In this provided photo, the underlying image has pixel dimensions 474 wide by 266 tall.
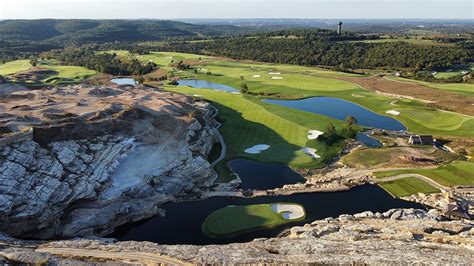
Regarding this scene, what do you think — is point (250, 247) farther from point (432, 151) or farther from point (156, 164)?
point (432, 151)

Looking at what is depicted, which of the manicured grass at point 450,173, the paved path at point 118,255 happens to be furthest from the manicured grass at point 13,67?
the manicured grass at point 450,173

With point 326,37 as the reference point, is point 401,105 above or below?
below

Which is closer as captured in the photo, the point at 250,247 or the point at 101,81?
the point at 250,247

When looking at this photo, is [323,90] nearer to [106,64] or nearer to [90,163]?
[90,163]

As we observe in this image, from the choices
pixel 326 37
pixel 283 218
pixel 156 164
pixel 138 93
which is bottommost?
pixel 283 218

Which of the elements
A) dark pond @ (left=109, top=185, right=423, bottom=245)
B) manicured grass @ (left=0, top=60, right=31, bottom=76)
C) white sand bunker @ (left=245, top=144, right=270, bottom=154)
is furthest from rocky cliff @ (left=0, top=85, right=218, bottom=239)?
manicured grass @ (left=0, top=60, right=31, bottom=76)

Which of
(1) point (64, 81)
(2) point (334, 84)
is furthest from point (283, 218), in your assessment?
(1) point (64, 81)
